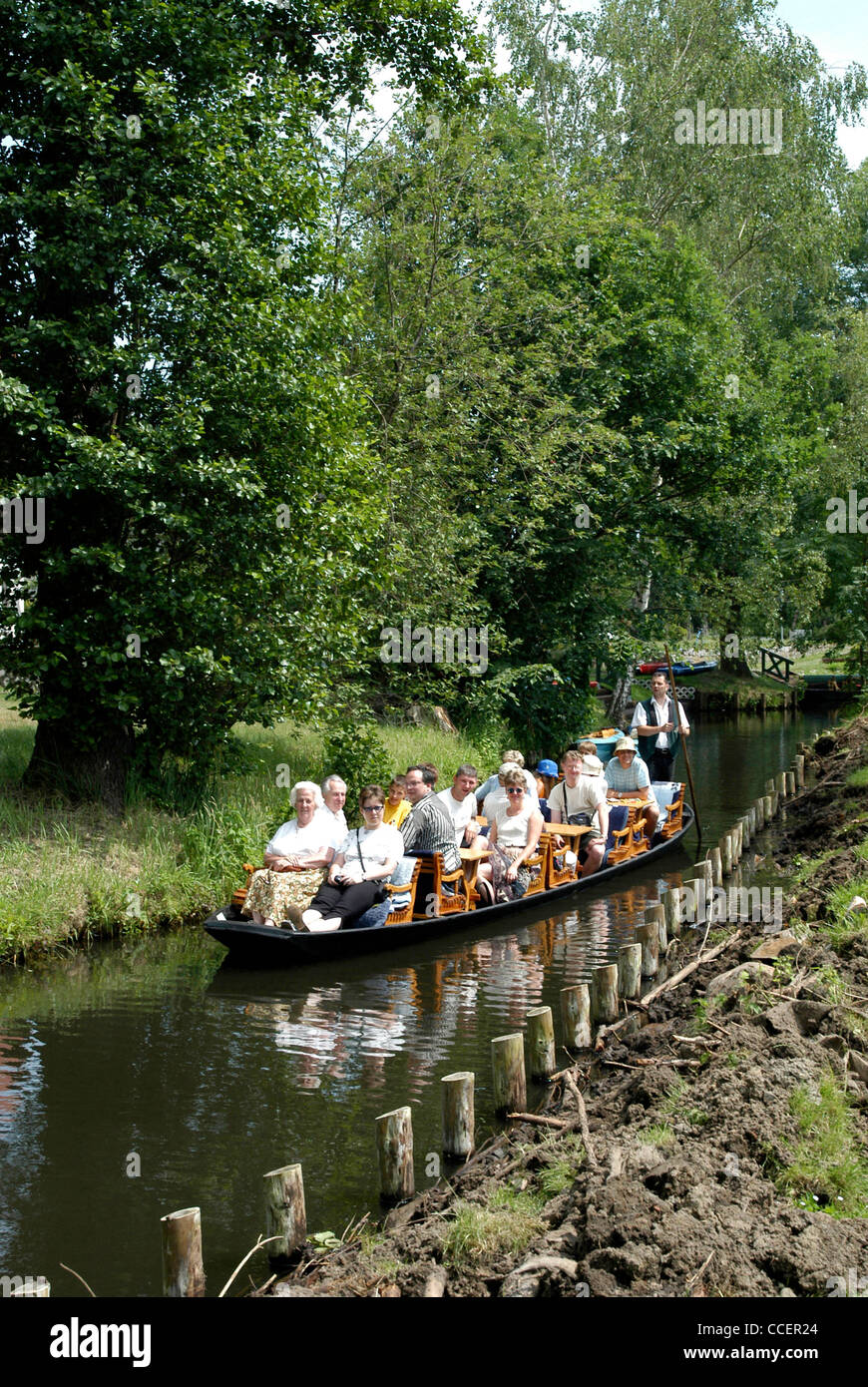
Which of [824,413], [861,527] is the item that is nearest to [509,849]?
[861,527]

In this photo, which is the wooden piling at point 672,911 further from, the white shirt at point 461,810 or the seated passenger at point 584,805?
the seated passenger at point 584,805

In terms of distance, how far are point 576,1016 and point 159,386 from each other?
289 inches

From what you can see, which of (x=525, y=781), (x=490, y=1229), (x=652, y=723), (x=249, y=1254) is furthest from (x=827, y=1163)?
(x=652, y=723)

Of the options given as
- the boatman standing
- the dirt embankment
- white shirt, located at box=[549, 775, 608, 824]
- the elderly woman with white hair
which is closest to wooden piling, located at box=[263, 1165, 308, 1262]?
the dirt embankment

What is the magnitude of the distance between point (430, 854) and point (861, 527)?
16.2m

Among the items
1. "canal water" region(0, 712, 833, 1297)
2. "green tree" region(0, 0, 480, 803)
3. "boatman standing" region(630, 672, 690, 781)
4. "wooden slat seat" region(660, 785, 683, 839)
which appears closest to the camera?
"canal water" region(0, 712, 833, 1297)

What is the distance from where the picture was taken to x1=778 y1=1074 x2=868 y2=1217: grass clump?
16.0 feet

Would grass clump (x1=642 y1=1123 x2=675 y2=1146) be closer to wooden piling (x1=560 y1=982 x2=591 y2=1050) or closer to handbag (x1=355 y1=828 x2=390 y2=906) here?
wooden piling (x1=560 y1=982 x2=591 y2=1050)

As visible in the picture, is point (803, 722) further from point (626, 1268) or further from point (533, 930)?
point (626, 1268)

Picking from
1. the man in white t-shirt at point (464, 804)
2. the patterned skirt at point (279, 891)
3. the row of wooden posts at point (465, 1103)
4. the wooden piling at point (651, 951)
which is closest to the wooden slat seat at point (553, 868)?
the man in white t-shirt at point (464, 804)

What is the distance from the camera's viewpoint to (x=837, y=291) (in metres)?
49.6

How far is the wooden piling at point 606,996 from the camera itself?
338 inches

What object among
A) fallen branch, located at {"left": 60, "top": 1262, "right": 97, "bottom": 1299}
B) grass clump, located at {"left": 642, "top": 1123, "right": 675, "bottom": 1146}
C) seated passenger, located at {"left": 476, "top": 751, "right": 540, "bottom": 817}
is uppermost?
seated passenger, located at {"left": 476, "top": 751, "right": 540, "bottom": 817}

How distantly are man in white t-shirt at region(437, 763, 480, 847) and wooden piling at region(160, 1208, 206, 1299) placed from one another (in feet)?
26.8
